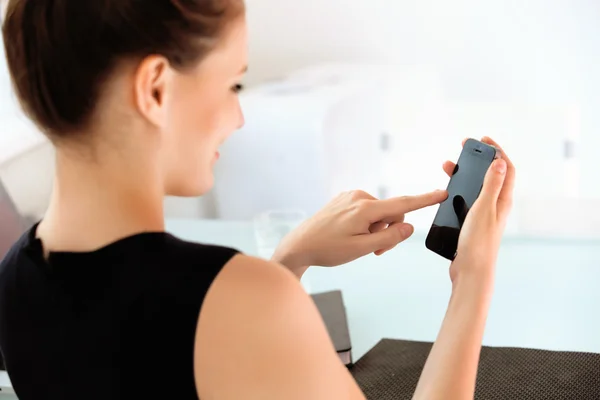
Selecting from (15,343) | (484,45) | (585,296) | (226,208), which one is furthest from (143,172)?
(226,208)

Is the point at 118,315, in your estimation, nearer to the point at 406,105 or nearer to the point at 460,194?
the point at 460,194

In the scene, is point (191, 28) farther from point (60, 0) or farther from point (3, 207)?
point (3, 207)

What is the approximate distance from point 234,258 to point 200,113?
11 centimetres

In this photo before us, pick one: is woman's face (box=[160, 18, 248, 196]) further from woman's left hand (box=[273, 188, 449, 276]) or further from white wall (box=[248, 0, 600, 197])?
white wall (box=[248, 0, 600, 197])

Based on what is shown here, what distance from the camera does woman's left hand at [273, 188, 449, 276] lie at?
0.74 m

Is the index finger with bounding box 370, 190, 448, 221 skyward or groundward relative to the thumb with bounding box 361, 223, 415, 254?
skyward

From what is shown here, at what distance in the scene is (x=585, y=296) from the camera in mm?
1069

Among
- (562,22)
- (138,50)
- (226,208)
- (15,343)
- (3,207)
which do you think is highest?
(138,50)

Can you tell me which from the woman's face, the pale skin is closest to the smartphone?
the pale skin

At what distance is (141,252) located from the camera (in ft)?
1.62

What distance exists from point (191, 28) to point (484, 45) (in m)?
0.98

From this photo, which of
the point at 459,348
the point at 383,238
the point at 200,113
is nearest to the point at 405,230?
the point at 383,238

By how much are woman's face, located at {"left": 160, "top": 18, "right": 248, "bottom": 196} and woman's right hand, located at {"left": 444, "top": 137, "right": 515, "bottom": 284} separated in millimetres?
225

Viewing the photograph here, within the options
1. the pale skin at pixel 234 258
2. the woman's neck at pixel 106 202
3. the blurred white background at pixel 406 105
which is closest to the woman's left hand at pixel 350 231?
the pale skin at pixel 234 258
